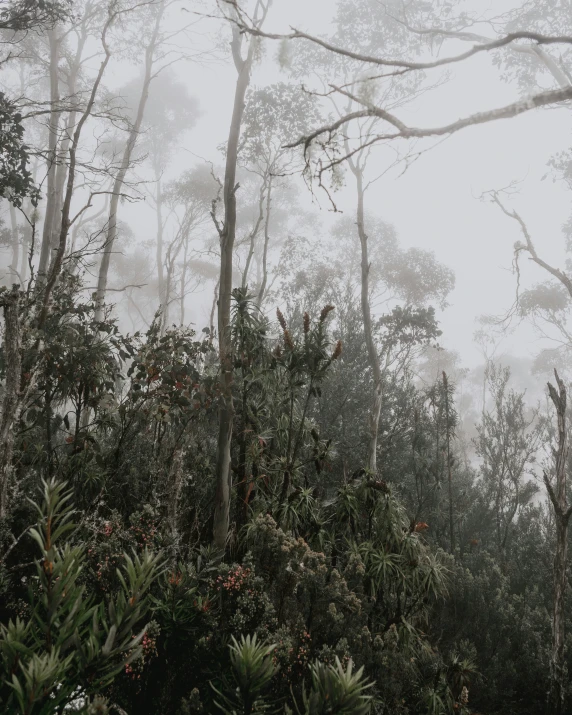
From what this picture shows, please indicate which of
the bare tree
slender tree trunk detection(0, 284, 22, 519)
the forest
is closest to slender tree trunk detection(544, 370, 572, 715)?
the forest

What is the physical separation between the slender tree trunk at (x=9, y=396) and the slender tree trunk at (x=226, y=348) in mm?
2312

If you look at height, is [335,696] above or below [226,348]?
below

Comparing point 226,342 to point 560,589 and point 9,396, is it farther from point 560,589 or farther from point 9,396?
point 560,589

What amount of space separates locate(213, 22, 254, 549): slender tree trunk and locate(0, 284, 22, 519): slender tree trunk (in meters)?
2.31

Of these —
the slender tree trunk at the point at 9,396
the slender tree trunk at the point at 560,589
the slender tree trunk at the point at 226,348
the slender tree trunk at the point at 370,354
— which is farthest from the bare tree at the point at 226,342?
the slender tree trunk at the point at 560,589

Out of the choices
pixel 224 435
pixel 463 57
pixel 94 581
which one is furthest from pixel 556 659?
pixel 463 57

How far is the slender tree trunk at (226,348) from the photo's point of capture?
4230mm

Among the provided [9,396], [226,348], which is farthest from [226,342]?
[9,396]

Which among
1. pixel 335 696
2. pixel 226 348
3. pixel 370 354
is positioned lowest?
pixel 335 696

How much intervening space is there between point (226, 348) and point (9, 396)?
9.01 ft

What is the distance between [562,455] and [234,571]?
3.24 metres

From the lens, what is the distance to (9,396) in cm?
215

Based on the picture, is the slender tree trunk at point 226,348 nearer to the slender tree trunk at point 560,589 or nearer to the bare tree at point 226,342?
the bare tree at point 226,342

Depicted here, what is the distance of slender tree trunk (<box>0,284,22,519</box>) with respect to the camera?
2.01 meters
